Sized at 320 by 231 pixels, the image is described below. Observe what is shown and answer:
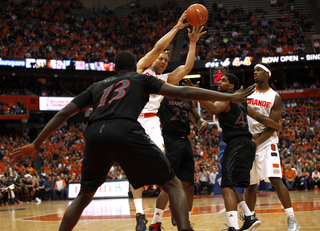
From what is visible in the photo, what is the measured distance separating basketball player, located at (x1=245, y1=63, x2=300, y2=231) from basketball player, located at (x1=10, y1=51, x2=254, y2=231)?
2.22 meters

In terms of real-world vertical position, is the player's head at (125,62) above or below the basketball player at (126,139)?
above

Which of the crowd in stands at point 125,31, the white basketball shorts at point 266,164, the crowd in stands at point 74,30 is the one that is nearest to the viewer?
the white basketball shorts at point 266,164

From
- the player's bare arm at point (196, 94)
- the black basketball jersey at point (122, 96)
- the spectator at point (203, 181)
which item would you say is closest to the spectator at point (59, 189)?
the spectator at point (203, 181)

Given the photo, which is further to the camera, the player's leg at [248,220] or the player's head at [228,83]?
the player's head at [228,83]

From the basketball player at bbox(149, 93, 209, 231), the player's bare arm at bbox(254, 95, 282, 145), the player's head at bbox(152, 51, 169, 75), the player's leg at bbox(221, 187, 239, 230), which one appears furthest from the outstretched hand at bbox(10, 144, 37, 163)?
the player's bare arm at bbox(254, 95, 282, 145)

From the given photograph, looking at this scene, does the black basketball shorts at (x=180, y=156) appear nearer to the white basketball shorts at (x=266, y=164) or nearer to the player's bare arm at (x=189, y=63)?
the player's bare arm at (x=189, y=63)

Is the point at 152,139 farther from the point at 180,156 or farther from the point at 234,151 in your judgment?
the point at 234,151

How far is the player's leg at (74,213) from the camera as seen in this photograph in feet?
11.0

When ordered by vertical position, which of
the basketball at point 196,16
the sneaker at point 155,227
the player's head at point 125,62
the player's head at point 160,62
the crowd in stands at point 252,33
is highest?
the crowd in stands at point 252,33

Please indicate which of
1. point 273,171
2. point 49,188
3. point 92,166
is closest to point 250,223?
point 273,171

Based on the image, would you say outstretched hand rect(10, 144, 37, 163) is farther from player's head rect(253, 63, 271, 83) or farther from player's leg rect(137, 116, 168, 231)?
player's head rect(253, 63, 271, 83)

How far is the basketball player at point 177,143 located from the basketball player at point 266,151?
0.94m

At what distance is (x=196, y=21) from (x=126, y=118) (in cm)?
330

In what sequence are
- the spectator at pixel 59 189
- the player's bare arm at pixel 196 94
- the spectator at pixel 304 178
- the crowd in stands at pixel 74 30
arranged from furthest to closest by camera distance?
the crowd in stands at pixel 74 30, the spectator at pixel 59 189, the spectator at pixel 304 178, the player's bare arm at pixel 196 94
